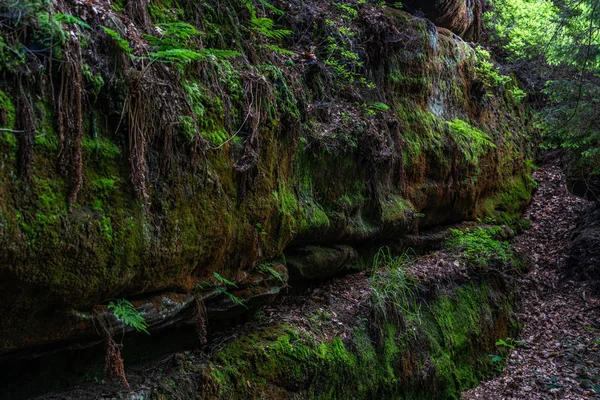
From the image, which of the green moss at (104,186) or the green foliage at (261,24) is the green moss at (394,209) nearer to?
the green foliage at (261,24)

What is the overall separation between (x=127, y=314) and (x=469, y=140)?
932 centimetres

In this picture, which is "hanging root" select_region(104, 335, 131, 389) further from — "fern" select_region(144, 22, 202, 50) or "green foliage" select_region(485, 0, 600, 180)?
"green foliage" select_region(485, 0, 600, 180)

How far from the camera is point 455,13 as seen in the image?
11.8 m

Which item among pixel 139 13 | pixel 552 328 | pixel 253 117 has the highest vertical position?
pixel 139 13

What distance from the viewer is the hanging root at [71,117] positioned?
3.15 meters

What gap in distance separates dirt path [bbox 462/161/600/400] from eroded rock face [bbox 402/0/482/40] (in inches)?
216

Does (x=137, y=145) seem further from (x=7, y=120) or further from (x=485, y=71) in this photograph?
(x=485, y=71)

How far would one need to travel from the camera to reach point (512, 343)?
8227 millimetres

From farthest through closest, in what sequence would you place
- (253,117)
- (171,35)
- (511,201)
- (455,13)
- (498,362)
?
(511,201)
(455,13)
(498,362)
(253,117)
(171,35)

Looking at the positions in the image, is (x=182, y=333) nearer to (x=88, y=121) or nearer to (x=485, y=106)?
(x=88, y=121)

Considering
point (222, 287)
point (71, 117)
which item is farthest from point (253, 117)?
point (71, 117)

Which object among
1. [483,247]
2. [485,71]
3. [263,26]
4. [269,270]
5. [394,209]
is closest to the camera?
[269,270]

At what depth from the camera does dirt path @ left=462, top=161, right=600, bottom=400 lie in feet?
22.7

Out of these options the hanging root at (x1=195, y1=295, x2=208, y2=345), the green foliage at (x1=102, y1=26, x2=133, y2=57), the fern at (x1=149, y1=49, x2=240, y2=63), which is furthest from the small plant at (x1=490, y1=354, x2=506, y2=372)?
the green foliage at (x1=102, y1=26, x2=133, y2=57)
